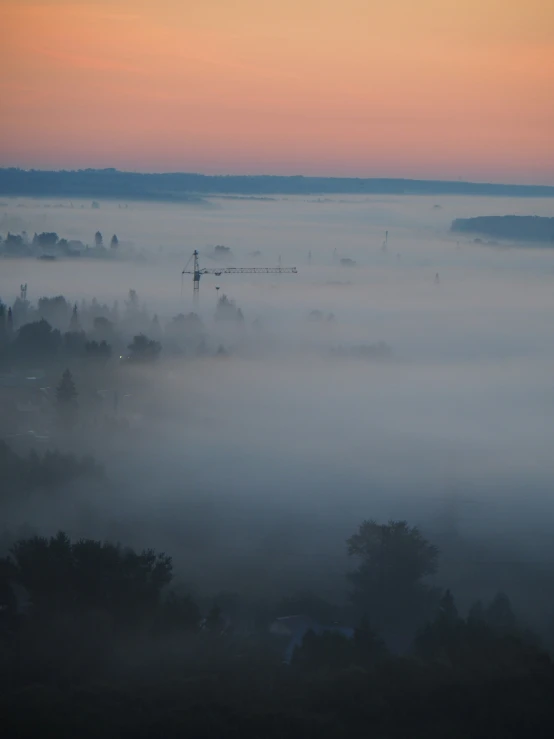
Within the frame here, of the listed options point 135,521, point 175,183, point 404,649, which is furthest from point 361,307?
point 404,649

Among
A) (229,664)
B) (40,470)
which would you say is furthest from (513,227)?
(229,664)

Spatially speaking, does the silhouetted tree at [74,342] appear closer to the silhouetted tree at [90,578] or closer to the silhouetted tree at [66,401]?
the silhouetted tree at [66,401]

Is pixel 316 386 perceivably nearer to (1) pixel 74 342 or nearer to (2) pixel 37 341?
(1) pixel 74 342

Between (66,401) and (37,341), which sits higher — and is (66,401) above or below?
below

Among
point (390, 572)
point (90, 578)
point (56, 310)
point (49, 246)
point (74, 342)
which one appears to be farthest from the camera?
point (49, 246)

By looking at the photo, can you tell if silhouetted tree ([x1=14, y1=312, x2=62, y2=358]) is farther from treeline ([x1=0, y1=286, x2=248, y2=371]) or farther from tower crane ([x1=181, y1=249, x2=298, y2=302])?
tower crane ([x1=181, y1=249, x2=298, y2=302])

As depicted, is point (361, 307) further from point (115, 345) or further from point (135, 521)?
point (135, 521)

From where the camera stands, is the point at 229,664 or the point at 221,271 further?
the point at 221,271
